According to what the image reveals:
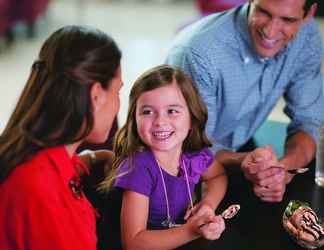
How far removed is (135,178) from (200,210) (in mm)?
196

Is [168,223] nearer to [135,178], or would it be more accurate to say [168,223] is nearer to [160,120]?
[135,178]

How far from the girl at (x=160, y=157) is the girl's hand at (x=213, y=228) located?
0.41 feet

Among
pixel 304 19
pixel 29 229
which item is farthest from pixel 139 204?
pixel 304 19

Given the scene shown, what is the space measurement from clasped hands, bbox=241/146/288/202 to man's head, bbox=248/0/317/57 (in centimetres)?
50

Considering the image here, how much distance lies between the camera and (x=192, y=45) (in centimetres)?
191

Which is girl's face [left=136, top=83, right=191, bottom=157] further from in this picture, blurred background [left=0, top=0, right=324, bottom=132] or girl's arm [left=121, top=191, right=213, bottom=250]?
blurred background [left=0, top=0, right=324, bottom=132]

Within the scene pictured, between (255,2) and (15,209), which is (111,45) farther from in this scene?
(255,2)

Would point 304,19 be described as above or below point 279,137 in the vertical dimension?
above

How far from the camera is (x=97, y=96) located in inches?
48.2

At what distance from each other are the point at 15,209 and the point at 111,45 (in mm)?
410

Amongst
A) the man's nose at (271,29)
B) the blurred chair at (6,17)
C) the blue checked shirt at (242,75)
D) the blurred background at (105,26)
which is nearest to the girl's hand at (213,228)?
the blue checked shirt at (242,75)

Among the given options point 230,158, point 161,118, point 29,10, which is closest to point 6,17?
point 29,10

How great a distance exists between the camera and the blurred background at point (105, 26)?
4734mm

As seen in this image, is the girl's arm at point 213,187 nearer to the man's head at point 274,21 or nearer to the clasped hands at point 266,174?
the clasped hands at point 266,174
